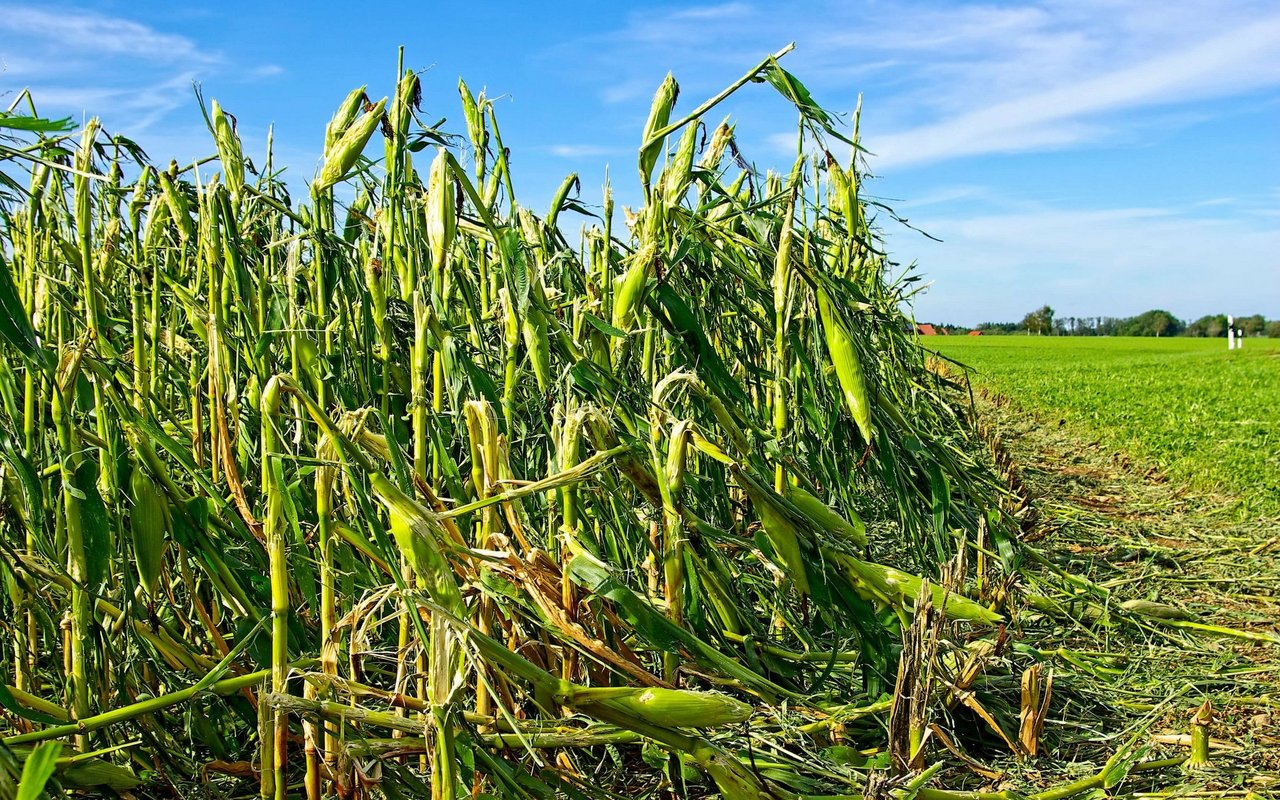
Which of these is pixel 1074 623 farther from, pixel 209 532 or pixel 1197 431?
pixel 1197 431

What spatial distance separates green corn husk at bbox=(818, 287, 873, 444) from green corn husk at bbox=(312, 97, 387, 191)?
0.69 m

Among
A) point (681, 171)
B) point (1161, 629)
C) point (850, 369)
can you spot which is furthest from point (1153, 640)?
point (681, 171)

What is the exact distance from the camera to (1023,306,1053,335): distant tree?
62784mm

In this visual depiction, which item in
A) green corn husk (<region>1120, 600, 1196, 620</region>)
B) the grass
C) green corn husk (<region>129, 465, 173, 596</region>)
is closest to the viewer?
green corn husk (<region>129, 465, 173, 596</region>)

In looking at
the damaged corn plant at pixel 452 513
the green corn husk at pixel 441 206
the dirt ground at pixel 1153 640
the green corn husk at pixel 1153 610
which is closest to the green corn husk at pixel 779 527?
the damaged corn plant at pixel 452 513

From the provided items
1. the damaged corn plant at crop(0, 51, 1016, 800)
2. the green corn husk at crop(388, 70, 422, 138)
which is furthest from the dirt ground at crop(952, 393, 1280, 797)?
the green corn husk at crop(388, 70, 422, 138)

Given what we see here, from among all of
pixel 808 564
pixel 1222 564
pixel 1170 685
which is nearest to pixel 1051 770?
pixel 1170 685

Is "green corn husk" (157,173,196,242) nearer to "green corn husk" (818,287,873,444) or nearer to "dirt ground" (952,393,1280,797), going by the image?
"green corn husk" (818,287,873,444)

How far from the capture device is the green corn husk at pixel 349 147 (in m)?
1.37

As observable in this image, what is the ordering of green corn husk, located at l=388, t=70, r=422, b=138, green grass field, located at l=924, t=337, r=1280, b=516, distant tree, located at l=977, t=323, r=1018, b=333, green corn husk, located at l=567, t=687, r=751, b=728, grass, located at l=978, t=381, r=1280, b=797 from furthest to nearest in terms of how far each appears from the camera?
distant tree, located at l=977, t=323, r=1018, b=333 < green grass field, located at l=924, t=337, r=1280, b=516 < grass, located at l=978, t=381, r=1280, b=797 < green corn husk, located at l=388, t=70, r=422, b=138 < green corn husk, located at l=567, t=687, r=751, b=728

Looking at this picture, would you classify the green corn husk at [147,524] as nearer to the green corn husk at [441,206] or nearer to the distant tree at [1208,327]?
the green corn husk at [441,206]

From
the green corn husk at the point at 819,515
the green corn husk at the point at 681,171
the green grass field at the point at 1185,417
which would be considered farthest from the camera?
the green grass field at the point at 1185,417

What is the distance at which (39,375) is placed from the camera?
1443 millimetres

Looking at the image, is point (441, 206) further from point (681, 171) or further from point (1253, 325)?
point (1253, 325)
